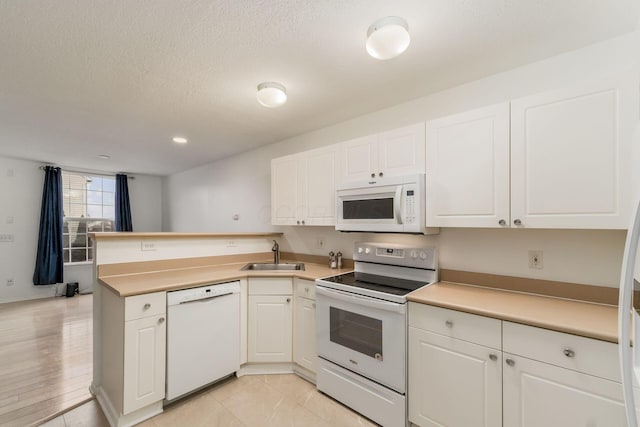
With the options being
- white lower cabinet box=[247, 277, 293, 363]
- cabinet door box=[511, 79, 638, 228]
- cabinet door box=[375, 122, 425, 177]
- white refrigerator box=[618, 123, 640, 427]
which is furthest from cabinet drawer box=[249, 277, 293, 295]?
white refrigerator box=[618, 123, 640, 427]

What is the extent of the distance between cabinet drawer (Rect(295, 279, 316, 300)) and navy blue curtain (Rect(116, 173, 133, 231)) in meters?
5.17

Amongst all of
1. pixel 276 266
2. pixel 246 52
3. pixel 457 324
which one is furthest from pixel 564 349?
pixel 276 266

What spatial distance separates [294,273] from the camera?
246 cm

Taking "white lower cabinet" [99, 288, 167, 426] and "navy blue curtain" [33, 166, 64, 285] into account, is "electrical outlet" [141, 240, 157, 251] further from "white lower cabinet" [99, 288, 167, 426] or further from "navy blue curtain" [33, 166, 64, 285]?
"navy blue curtain" [33, 166, 64, 285]

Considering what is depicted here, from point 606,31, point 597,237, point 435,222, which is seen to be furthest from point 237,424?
point 606,31

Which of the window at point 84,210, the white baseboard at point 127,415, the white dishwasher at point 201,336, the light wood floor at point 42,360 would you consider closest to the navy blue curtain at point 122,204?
the window at point 84,210

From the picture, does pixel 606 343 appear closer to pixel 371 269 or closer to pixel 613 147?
pixel 613 147

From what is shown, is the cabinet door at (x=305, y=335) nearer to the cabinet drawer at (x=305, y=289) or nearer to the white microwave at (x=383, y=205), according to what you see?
the cabinet drawer at (x=305, y=289)

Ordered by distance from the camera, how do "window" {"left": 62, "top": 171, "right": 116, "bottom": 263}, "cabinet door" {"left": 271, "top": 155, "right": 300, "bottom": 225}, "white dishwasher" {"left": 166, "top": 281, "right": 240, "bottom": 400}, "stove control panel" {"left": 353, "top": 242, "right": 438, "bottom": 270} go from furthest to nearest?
1. "window" {"left": 62, "top": 171, "right": 116, "bottom": 263}
2. "cabinet door" {"left": 271, "top": 155, "right": 300, "bottom": 225}
3. "stove control panel" {"left": 353, "top": 242, "right": 438, "bottom": 270}
4. "white dishwasher" {"left": 166, "top": 281, "right": 240, "bottom": 400}

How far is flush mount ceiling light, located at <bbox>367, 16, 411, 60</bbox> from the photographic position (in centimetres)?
139

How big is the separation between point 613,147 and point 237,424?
2.71 meters

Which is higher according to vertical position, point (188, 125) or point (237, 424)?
point (188, 125)

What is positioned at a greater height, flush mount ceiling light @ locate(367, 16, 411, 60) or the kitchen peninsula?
flush mount ceiling light @ locate(367, 16, 411, 60)

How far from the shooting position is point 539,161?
5.05ft
